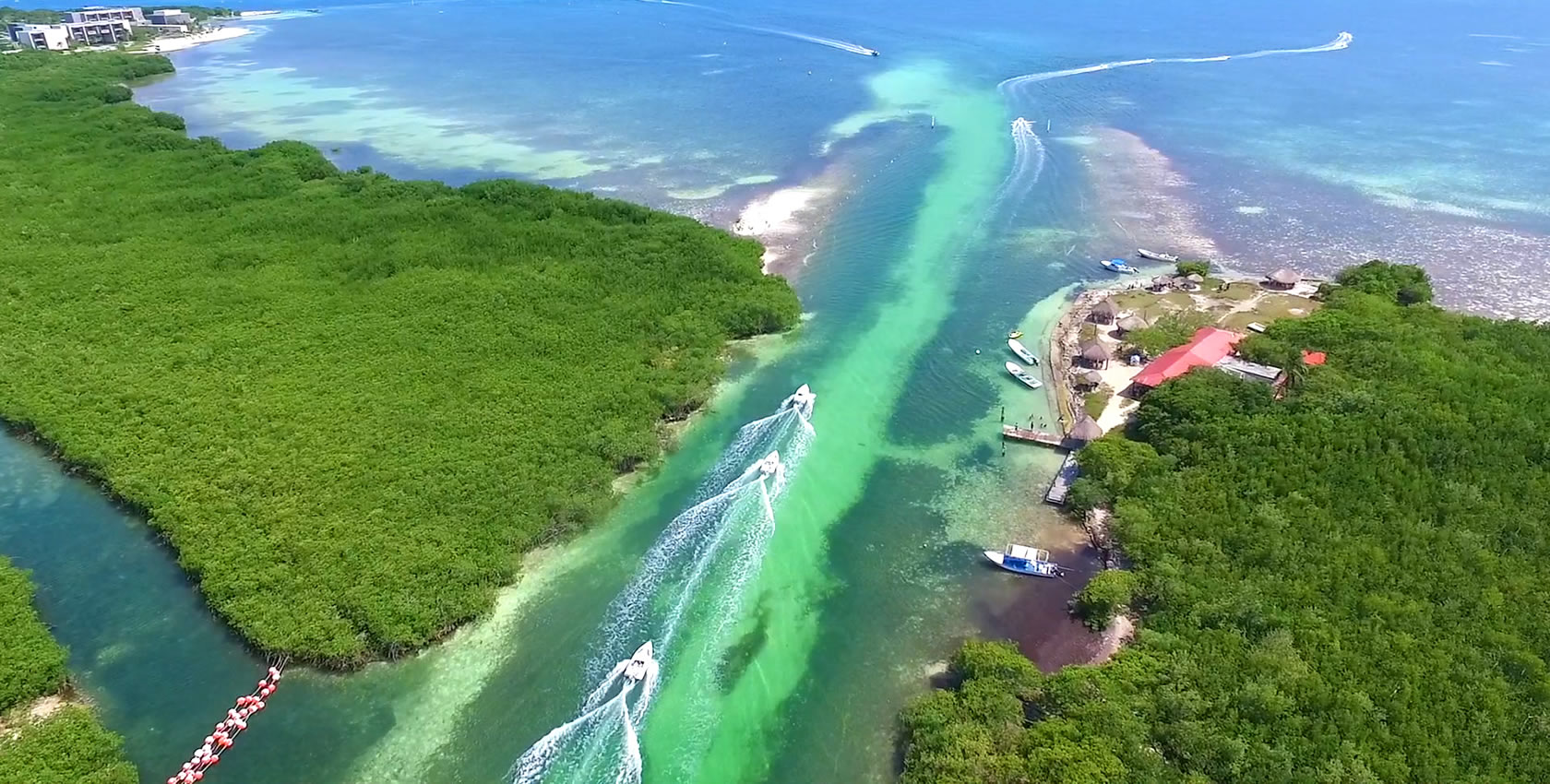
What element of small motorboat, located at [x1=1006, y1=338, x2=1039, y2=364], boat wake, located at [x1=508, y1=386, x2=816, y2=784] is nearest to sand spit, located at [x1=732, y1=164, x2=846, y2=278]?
small motorboat, located at [x1=1006, y1=338, x2=1039, y2=364]

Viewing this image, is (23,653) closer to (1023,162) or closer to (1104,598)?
(1104,598)

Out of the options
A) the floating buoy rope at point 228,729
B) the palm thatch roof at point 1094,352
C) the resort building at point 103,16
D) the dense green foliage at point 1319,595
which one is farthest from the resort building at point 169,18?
the dense green foliage at point 1319,595

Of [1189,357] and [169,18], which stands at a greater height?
[169,18]

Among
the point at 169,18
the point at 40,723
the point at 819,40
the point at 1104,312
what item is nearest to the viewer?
the point at 40,723

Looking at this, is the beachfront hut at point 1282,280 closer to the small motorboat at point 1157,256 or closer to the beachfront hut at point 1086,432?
the small motorboat at point 1157,256

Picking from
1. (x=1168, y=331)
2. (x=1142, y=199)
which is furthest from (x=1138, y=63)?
(x=1168, y=331)

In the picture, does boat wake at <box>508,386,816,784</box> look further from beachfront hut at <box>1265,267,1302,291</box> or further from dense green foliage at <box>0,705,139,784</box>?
beachfront hut at <box>1265,267,1302,291</box>
